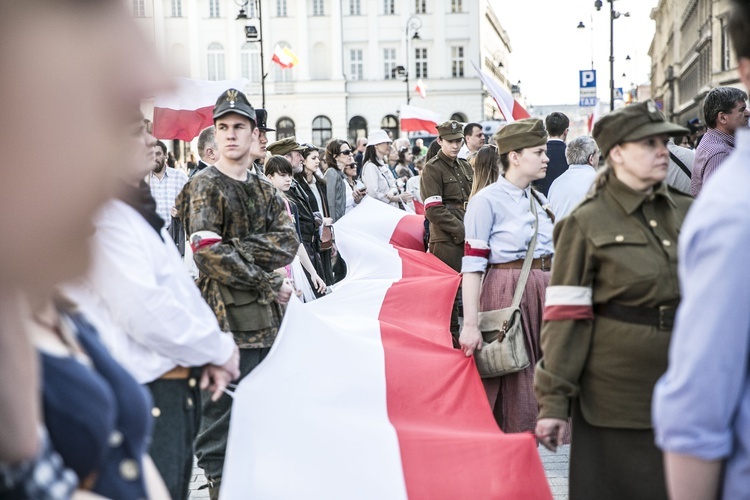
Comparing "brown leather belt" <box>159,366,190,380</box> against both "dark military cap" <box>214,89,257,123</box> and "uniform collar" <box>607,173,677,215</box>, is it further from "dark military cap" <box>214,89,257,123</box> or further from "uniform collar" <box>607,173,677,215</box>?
"dark military cap" <box>214,89,257,123</box>

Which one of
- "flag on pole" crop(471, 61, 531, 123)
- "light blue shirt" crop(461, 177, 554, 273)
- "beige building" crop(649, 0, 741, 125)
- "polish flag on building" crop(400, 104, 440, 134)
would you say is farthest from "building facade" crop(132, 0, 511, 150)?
"light blue shirt" crop(461, 177, 554, 273)

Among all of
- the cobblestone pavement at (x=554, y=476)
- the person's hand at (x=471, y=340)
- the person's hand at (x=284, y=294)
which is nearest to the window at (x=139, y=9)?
the person's hand at (x=284, y=294)

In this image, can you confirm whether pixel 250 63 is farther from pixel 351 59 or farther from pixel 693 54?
pixel 693 54

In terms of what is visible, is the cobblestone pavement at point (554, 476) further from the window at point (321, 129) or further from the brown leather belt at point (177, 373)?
the window at point (321, 129)

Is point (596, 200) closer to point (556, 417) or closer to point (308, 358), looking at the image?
point (556, 417)

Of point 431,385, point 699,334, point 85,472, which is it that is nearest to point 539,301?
point 431,385

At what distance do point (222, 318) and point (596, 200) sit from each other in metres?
2.24

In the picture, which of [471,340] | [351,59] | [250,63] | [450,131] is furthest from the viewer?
[351,59]

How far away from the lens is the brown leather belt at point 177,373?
388 centimetres

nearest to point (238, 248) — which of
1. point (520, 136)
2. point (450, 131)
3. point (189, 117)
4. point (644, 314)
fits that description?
point (520, 136)

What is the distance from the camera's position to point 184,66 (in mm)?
1402

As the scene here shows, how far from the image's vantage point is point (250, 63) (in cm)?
7344

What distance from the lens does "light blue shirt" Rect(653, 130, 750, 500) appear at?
7.02ft

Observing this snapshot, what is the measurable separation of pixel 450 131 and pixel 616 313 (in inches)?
228
